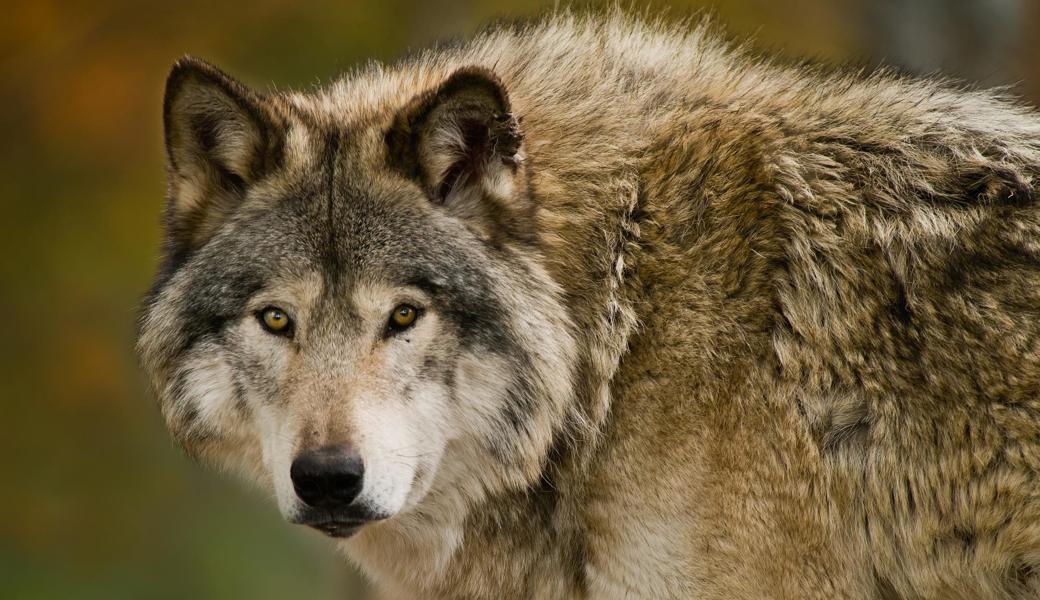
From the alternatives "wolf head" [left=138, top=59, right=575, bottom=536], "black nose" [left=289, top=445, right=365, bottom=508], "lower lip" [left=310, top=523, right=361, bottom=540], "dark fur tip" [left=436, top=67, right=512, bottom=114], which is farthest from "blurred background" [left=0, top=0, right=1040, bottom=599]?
"black nose" [left=289, top=445, right=365, bottom=508]

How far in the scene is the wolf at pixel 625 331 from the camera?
11.2ft

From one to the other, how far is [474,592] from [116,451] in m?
11.3

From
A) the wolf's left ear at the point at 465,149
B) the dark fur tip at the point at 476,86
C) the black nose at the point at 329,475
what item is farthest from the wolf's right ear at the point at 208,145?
the black nose at the point at 329,475

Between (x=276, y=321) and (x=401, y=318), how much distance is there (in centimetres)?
41

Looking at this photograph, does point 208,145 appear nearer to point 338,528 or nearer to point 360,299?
point 360,299

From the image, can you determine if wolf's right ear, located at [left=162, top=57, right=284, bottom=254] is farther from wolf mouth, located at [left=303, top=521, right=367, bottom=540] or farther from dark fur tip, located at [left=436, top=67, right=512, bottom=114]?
wolf mouth, located at [left=303, top=521, right=367, bottom=540]

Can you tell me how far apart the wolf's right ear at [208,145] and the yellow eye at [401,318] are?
2.34 feet

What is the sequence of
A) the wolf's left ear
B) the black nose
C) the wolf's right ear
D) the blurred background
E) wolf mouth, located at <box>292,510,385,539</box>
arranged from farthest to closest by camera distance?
the blurred background < the wolf's right ear < the wolf's left ear < wolf mouth, located at <box>292,510,385,539</box> < the black nose

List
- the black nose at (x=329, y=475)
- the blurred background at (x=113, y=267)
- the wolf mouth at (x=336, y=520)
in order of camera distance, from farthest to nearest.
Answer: the blurred background at (x=113, y=267) < the wolf mouth at (x=336, y=520) < the black nose at (x=329, y=475)

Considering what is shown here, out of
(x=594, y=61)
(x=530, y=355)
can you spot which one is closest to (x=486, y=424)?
(x=530, y=355)

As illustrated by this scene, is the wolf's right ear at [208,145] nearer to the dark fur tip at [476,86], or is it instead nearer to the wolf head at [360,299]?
the wolf head at [360,299]

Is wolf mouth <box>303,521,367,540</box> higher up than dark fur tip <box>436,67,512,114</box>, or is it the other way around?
dark fur tip <box>436,67,512,114</box>

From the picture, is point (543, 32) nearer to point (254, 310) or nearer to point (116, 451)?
point (254, 310)

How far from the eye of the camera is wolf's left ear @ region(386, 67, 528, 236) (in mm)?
3527
